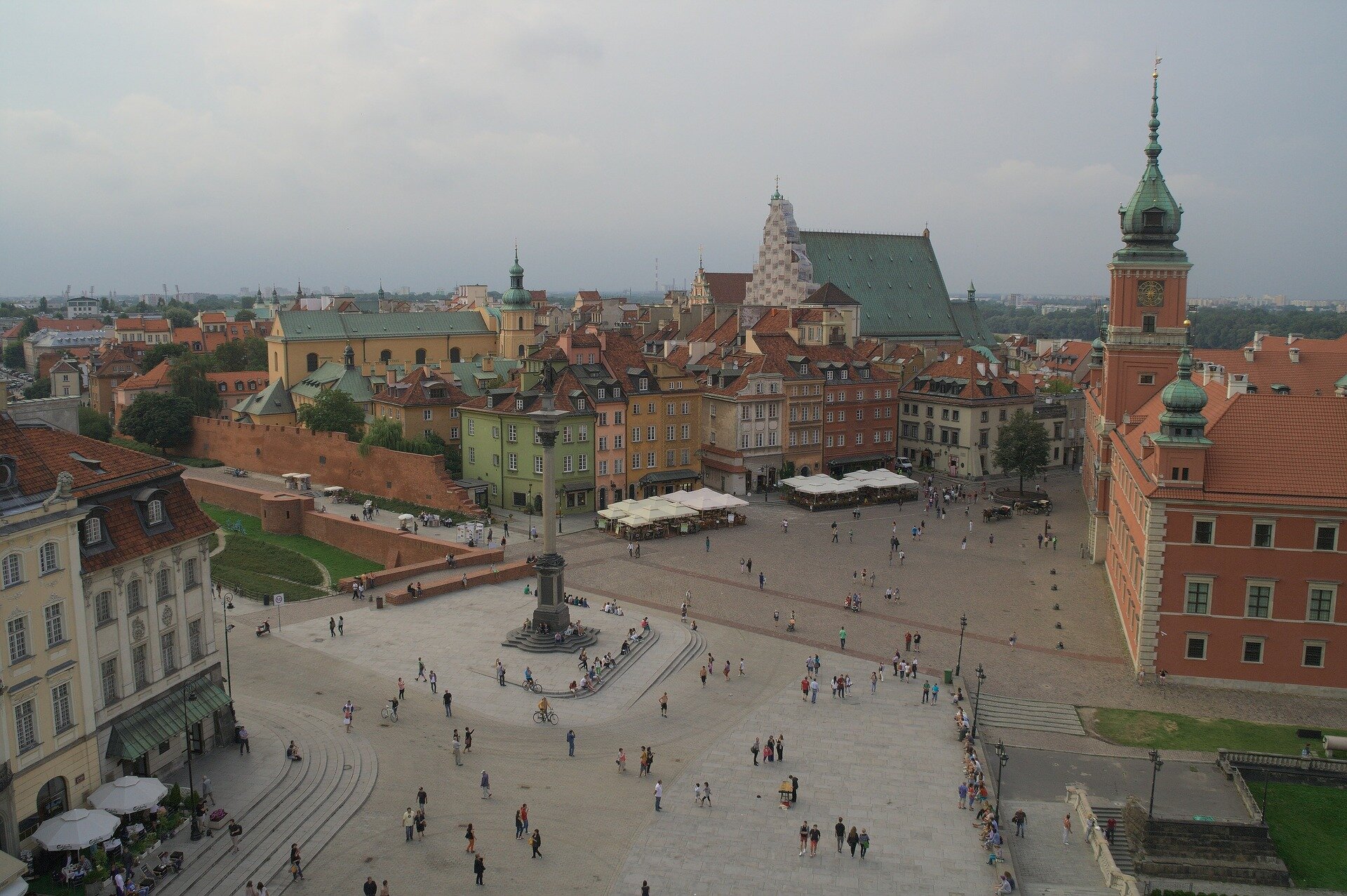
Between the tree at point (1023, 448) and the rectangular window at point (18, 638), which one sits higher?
the rectangular window at point (18, 638)

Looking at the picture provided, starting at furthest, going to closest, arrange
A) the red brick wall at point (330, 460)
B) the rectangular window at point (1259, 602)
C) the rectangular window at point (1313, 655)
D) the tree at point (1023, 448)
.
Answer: the tree at point (1023, 448)
the red brick wall at point (330, 460)
the rectangular window at point (1259, 602)
the rectangular window at point (1313, 655)

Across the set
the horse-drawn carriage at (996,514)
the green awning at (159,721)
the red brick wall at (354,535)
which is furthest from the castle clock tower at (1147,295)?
the green awning at (159,721)

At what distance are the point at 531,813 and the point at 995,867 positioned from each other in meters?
12.0

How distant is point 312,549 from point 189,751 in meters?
34.5

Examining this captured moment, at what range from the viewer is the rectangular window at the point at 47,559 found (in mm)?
25953

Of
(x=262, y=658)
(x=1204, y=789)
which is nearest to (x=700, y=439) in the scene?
(x=262, y=658)

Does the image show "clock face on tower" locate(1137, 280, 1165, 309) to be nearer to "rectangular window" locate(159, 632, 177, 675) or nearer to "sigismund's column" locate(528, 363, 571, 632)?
"sigismund's column" locate(528, 363, 571, 632)

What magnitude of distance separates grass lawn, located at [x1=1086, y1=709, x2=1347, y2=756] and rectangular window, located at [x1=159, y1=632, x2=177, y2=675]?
2870 cm

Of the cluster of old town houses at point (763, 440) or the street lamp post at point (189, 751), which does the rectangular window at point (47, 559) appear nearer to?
the cluster of old town houses at point (763, 440)

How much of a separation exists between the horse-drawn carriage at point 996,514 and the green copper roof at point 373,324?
5806 cm

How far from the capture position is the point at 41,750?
25766mm

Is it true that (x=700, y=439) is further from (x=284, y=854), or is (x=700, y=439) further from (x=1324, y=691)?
(x=284, y=854)

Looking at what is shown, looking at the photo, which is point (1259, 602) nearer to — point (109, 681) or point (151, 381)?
point (109, 681)

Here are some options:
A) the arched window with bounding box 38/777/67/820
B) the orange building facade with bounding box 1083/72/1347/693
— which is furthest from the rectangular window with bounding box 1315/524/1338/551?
the arched window with bounding box 38/777/67/820
